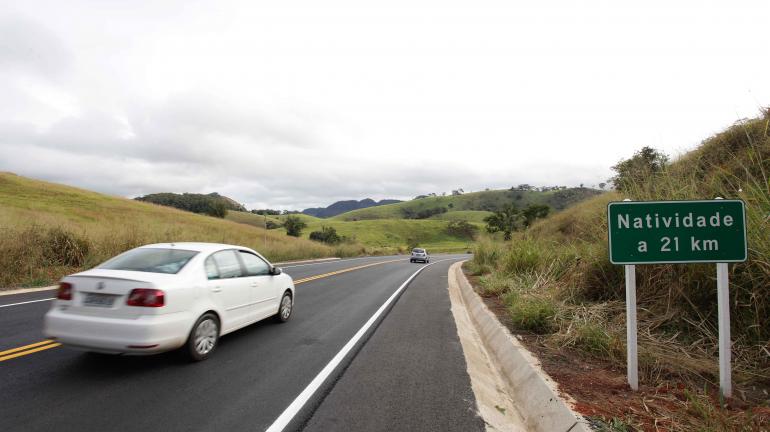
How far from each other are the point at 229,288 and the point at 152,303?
4.53ft

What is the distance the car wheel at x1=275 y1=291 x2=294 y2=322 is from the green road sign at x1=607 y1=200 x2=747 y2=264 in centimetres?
601

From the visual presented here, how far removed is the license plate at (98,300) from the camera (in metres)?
5.02

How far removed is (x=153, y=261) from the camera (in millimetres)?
5801

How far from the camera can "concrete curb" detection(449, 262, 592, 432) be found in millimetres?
3664

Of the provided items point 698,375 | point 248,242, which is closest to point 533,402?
point 698,375

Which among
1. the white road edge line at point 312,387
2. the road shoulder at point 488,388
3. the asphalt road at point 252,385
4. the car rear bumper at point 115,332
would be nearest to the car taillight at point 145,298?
the car rear bumper at point 115,332

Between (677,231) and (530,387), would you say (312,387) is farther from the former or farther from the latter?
(677,231)

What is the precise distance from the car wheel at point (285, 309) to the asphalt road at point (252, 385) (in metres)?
0.50

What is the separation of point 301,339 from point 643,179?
22.7 feet

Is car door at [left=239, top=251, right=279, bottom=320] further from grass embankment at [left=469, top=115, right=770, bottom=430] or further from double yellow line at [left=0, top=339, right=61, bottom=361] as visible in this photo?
grass embankment at [left=469, top=115, right=770, bottom=430]

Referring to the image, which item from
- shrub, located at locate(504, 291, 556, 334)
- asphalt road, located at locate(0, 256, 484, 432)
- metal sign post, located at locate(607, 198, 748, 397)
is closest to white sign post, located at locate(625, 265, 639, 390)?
metal sign post, located at locate(607, 198, 748, 397)

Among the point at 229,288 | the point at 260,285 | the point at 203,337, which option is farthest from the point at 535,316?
the point at 203,337

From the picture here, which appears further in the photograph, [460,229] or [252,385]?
[460,229]

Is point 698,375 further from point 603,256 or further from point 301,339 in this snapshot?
Answer: point 301,339
